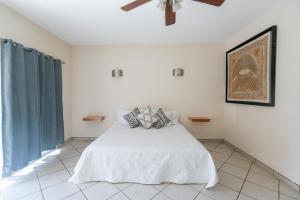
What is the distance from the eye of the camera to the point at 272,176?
2.14 meters

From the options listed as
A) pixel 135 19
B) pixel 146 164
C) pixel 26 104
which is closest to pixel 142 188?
pixel 146 164

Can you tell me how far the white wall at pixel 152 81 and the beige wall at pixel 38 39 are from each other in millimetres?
200

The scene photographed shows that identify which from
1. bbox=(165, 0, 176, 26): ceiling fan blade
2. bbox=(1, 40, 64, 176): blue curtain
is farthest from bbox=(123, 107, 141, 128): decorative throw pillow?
bbox=(165, 0, 176, 26): ceiling fan blade

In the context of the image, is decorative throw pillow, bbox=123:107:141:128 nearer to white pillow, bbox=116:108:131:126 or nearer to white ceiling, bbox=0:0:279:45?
white pillow, bbox=116:108:131:126

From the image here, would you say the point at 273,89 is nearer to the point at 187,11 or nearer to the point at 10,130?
the point at 187,11

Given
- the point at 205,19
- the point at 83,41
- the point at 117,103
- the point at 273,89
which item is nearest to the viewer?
the point at 273,89

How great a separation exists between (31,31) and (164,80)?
267cm

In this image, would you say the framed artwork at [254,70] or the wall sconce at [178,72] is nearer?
the framed artwork at [254,70]

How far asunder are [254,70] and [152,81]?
2.03m

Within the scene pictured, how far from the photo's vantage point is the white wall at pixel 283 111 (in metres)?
1.84

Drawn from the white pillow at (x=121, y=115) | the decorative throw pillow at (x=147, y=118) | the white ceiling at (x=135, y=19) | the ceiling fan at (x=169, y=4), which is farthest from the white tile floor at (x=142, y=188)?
the white ceiling at (x=135, y=19)

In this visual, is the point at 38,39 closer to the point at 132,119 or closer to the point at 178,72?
the point at 132,119

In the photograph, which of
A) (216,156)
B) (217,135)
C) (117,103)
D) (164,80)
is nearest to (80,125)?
(117,103)

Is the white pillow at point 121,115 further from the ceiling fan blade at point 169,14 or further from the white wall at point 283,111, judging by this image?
the white wall at point 283,111
